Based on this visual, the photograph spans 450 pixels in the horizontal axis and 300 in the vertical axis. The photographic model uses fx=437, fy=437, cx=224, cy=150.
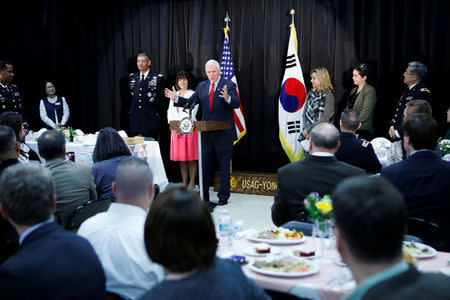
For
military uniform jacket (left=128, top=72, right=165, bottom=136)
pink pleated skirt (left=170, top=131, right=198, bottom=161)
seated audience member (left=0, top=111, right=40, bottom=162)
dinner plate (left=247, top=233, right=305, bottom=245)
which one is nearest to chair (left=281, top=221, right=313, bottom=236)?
dinner plate (left=247, top=233, right=305, bottom=245)

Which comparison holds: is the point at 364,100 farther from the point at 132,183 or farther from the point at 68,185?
the point at 132,183

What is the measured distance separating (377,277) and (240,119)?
18.2ft

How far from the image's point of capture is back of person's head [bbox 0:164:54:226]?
4.88 ft

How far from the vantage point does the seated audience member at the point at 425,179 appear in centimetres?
242

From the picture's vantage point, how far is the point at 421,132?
2512 millimetres

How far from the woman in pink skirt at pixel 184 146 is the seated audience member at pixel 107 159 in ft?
9.45

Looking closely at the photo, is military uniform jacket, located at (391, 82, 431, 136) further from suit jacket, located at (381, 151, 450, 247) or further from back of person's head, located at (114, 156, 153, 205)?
back of person's head, located at (114, 156, 153, 205)

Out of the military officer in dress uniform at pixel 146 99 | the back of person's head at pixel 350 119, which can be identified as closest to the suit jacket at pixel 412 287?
the back of person's head at pixel 350 119

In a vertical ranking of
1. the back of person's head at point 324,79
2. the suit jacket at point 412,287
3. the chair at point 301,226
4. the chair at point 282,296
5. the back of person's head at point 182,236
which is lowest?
the chair at point 282,296

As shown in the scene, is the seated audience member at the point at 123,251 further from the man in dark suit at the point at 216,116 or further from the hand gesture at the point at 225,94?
the man in dark suit at the point at 216,116

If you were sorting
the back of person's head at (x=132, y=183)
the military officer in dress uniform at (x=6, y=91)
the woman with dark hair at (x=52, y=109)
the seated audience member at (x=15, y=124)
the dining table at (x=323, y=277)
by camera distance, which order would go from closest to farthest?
1. the dining table at (x=323, y=277)
2. the back of person's head at (x=132, y=183)
3. the seated audience member at (x=15, y=124)
4. the military officer in dress uniform at (x=6, y=91)
5. the woman with dark hair at (x=52, y=109)

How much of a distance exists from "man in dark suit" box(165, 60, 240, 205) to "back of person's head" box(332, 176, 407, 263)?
4.48 metres

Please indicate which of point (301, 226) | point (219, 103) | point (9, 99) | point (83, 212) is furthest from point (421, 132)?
point (9, 99)

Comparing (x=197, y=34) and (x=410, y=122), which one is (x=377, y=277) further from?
(x=197, y=34)
